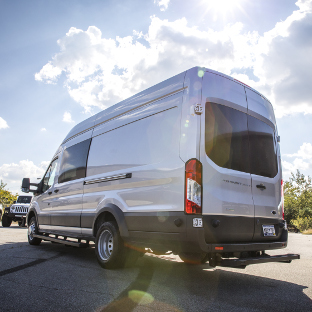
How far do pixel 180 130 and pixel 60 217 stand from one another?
404 centimetres

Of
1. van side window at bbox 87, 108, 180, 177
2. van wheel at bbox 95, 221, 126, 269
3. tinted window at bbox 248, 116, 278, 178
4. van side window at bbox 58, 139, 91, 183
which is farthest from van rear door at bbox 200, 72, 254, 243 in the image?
van side window at bbox 58, 139, 91, 183

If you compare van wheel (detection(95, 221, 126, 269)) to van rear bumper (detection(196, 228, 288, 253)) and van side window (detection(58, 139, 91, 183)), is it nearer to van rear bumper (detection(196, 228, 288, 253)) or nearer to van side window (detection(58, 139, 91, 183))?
van side window (detection(58, 139, 91, 183))

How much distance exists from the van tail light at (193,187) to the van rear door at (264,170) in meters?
1.02

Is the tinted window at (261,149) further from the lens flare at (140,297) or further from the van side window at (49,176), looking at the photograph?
the van side window at (49,176)

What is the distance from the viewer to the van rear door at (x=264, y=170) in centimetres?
437

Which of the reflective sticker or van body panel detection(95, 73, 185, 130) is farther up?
van body panel detection(95, 73, 185, 130)

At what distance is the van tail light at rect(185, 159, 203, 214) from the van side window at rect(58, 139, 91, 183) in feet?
9.65

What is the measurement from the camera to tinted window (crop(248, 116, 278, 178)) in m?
4.54

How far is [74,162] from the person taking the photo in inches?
262

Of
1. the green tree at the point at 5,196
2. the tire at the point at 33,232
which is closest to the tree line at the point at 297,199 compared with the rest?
the green tree at the point at 5,196

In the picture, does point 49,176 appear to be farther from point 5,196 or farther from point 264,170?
point 5,196

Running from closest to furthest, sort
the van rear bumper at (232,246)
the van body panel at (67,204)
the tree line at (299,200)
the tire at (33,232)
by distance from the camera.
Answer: the van rear bumper at (232,246), the van body panel at (67,204), the tire at (33,232), the tree line at (299,200)

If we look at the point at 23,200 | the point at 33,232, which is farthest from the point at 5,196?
the point at 33,232

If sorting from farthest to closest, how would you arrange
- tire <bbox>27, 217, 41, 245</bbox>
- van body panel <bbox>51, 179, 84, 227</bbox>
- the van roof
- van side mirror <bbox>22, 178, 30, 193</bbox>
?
1. tire <bbox>27, 217, 41, 245</bbox>
2. van side mirror <bbox>22, 178, 30, 193</bbox>
3. van body panel <bbox>51, 179, 84, 227</bbox>
4. the van roof
